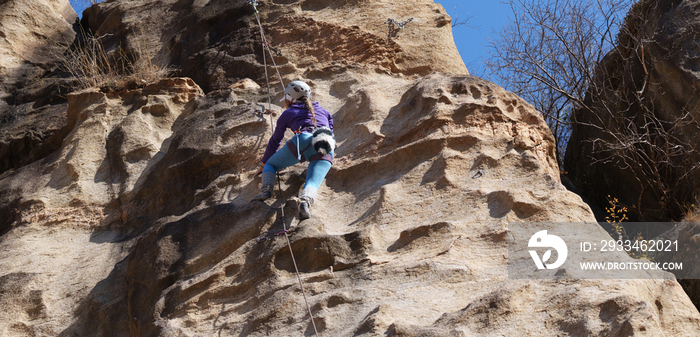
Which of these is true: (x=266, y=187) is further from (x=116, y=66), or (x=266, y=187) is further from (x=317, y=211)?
(x=116, y=66)

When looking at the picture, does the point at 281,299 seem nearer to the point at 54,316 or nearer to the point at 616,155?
the point at 54,316

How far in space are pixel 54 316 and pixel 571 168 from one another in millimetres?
6890

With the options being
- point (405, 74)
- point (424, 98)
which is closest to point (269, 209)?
point (424, 98)

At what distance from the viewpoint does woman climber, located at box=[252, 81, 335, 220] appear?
5309mm

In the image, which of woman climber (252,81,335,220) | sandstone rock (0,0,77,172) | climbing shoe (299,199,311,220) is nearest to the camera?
climbing shoe (299,199,311,220)

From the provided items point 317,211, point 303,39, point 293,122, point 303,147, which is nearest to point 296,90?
point 293,122

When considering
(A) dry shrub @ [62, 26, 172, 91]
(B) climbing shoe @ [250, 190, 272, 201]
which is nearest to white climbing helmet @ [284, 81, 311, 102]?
(B) climbing shoe @ [250, 190, 272, 201]

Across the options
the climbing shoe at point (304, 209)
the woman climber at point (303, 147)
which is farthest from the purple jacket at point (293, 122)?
the climbing shoe at point (304, 209)

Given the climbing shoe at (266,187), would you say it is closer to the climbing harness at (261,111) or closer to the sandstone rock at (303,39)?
the climbing harness at (261,111)

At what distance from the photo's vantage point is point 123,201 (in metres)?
6.62

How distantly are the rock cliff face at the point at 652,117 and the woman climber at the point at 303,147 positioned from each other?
335 cm

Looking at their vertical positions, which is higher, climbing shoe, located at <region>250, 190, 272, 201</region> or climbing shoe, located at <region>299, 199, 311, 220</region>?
climbing shoe, located at <region>250, 190, 272, 201</region>

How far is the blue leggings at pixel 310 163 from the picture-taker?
5.32m

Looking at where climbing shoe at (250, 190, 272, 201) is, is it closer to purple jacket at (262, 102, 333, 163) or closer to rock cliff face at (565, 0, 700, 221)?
purple jacket at (262, 102, 333, 163)
